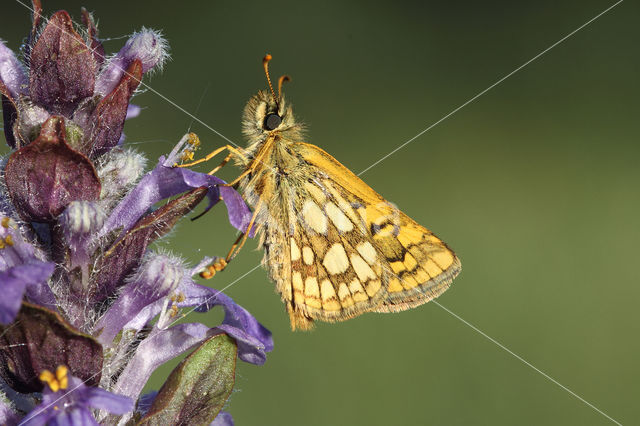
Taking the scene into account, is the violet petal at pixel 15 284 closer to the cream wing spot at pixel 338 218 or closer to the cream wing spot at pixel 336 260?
the cream wing spot at pixel 336 260

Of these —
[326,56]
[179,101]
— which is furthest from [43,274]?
[326,56]

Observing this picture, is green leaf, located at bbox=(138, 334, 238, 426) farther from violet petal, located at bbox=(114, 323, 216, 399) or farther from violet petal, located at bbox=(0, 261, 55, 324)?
violet petal, located at bbox=(0, 261, 55, 324)

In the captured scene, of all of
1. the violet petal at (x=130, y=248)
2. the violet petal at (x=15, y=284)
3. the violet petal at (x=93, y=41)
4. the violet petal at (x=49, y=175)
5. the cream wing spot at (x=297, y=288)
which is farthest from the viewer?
the cream wing spot at (x=297, y=288)

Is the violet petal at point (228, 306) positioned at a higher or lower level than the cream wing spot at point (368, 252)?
lower

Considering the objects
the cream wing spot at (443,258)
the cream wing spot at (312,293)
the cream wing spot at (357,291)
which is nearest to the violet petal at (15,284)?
the cream wing spot at (312,293)

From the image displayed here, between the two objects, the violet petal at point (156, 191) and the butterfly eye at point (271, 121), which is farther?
the butterfly eye at point (271, 121)

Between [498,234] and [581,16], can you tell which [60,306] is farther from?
[581,16]

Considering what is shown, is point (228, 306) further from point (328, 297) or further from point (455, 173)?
point (455, 173)
